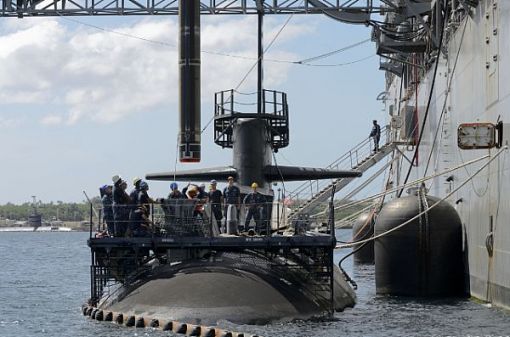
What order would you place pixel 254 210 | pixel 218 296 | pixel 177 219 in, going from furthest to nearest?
1. pixel 254 210
2. pixel 177 219
3. pixel 218 296

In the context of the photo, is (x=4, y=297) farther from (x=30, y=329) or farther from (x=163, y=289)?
(x=163, y=289)

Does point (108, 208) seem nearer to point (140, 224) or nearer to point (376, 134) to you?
point (140, 224)

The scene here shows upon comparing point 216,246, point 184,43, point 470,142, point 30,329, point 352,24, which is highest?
point 352,24

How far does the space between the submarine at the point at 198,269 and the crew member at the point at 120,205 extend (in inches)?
18.2

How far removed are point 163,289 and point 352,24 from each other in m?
19.3

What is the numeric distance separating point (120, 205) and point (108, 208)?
68cm

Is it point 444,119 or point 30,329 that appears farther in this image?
point 444,119

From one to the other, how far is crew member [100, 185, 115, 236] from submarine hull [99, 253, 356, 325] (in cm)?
150

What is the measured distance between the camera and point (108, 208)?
24719 mm

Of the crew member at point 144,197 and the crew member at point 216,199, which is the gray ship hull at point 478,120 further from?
the crew member at point 144,197

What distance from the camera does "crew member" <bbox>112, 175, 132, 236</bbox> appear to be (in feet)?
79.3

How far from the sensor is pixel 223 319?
20.7m

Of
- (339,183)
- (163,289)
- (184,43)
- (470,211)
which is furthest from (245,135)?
(339,183)

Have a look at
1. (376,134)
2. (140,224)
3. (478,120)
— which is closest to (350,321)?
(140,224)
